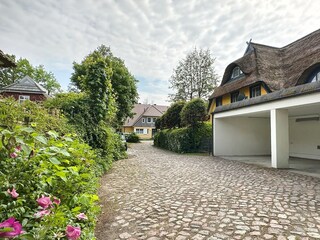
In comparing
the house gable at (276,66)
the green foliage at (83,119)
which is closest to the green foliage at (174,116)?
the house gable at (276,66)

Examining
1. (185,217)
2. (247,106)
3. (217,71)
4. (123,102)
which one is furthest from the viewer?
(217,71)

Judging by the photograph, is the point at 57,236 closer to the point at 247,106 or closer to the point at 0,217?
the point at 0,217

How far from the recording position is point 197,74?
27.4 meters

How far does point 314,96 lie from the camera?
245 inches

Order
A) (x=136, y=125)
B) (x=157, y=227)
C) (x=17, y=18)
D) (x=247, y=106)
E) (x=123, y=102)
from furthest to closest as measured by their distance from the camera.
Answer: (x=136, y=125)
(x=123, y=102)
(x=247, y=106)
(x=17, y=18)
(x=157, y=227)

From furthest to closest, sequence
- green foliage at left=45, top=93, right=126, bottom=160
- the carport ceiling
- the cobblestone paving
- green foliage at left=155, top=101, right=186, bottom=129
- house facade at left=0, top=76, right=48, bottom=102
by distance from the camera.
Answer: house facade at left=0, top=76, right=48, bottom=102, green foliage at left=155, top=101, right=186, bottom=129, the carport ceiling, green foliage at left=45, top=93, right=126, bottom=160, the cobblestone paving

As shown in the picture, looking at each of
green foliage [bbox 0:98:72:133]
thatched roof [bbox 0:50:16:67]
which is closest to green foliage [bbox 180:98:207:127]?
green foliage [bbox 0:98:72:133]

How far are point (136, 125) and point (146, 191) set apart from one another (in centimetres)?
3441

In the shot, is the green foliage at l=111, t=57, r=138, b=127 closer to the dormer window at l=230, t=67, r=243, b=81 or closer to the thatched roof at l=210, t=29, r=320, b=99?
the thatched roof at l=210, t=29, r=320, b=99

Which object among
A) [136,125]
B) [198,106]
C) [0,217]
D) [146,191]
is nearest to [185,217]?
[146,191]

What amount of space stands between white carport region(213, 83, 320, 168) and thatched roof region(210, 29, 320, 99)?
246cm

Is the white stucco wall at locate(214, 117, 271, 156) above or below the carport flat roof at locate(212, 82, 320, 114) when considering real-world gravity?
below

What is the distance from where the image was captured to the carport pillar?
786cm

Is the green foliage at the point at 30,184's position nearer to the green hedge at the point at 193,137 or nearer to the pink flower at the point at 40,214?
the pink flower at the point at 40,214
